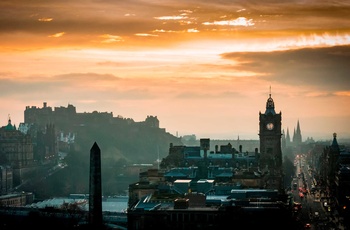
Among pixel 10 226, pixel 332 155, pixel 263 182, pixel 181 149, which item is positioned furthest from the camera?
pixel 332 155

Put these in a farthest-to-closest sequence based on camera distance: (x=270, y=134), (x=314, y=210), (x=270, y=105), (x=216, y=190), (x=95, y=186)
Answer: (x=270, y=105)
(x=270, y=134)
(x=314, y=210)
(x=216, y=190)
(x=95, y=186)

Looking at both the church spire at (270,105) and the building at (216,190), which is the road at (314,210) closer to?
the building at (216,190)

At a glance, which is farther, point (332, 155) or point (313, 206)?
point (332, 155)

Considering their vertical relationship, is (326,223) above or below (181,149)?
below

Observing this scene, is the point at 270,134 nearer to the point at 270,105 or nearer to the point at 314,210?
the point at 270,105

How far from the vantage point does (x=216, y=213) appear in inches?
3691

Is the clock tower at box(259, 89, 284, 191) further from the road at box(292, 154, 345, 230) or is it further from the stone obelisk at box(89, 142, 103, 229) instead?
the stone obelisk at box(89, 142, 103, 229)

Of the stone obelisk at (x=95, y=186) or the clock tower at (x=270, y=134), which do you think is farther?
the clock tower at (x=270, y=134)

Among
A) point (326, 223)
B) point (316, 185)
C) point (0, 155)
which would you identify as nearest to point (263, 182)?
point (326, 223)

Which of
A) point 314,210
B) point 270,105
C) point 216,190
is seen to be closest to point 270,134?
point 270,105

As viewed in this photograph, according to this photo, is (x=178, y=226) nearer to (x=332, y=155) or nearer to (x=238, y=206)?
(x=238, y=206)

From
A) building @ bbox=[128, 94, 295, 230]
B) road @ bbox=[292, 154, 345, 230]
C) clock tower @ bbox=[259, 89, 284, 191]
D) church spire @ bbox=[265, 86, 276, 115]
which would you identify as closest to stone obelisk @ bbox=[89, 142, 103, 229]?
building @ bbox=[128, 94, 295, 230]

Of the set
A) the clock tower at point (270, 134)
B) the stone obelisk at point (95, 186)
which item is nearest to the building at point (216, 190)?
the clock tower at point (270, 134)

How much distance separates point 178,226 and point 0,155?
348 ft
